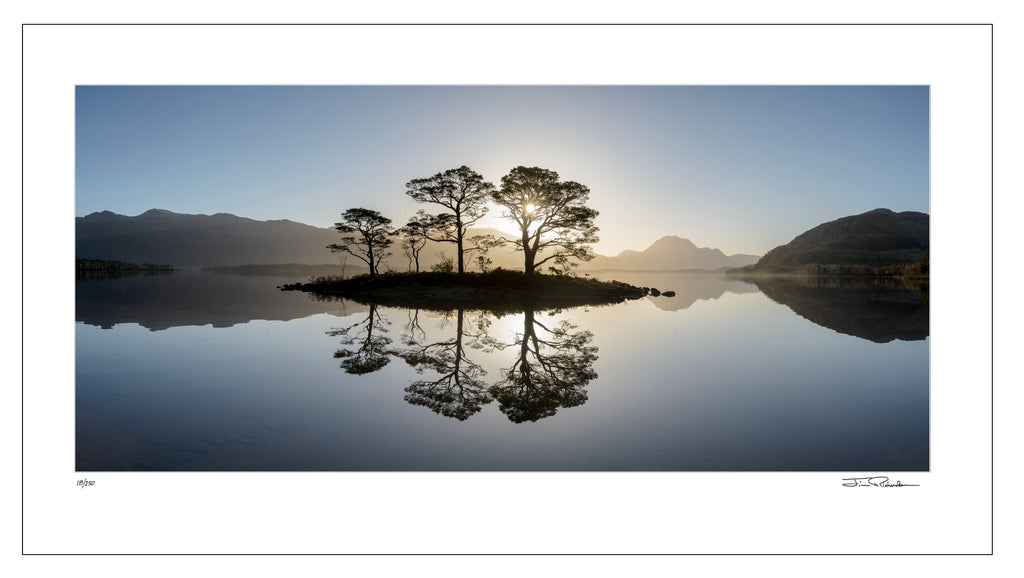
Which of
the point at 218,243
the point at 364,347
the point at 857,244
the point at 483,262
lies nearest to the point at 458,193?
the point at 483,262

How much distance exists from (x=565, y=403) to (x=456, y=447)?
2.22 meters

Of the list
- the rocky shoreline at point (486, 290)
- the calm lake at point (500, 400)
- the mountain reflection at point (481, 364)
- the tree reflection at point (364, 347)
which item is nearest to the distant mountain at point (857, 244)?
the rocky shoreline at point (486, 290)

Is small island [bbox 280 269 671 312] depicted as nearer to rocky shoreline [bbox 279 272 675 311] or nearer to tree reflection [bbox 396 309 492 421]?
rocky shoreline [bbox 279 272 675 311]

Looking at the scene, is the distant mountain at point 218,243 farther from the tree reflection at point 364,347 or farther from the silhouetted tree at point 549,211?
the tree reflection at point 364,347

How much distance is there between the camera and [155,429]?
607 cm

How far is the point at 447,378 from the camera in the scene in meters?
8.55
